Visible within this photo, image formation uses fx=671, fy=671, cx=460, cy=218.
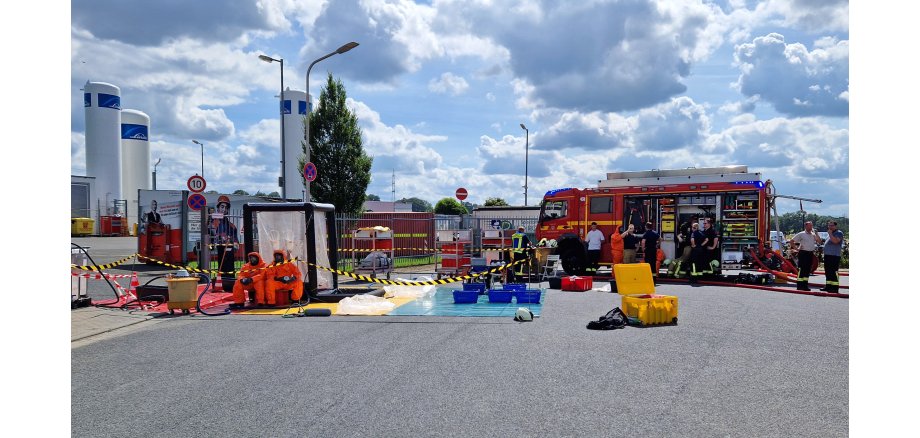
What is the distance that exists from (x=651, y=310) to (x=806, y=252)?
294 inches

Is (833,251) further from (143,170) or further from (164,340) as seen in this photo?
(143,170)

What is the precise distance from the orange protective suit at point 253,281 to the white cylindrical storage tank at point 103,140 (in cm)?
4269

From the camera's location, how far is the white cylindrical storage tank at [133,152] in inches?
2189

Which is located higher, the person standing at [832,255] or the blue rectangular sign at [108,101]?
the blue rectangular sign at [108,101]

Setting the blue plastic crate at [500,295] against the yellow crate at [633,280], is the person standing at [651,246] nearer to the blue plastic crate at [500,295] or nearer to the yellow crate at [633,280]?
the blue plastic crate at [500,295]

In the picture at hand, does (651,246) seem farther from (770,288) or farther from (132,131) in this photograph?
(132,131)

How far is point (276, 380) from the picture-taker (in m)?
6.89

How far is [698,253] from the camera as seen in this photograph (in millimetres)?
17984

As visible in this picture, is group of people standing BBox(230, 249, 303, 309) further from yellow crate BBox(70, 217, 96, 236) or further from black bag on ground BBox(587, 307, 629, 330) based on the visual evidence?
yellow crate BBox(70, 217, 96, 236)

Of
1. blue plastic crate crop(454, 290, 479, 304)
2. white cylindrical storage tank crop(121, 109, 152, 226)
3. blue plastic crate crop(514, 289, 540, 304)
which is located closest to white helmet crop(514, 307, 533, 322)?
blue plastic crate crop(514, 289, 540, 304)

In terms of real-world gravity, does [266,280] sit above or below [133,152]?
below

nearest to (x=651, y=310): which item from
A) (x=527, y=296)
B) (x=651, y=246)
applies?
(x=527, y=296)

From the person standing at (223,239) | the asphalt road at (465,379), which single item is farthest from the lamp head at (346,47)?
the asphalt road at (465,379)

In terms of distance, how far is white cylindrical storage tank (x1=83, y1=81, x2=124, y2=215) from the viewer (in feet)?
166
